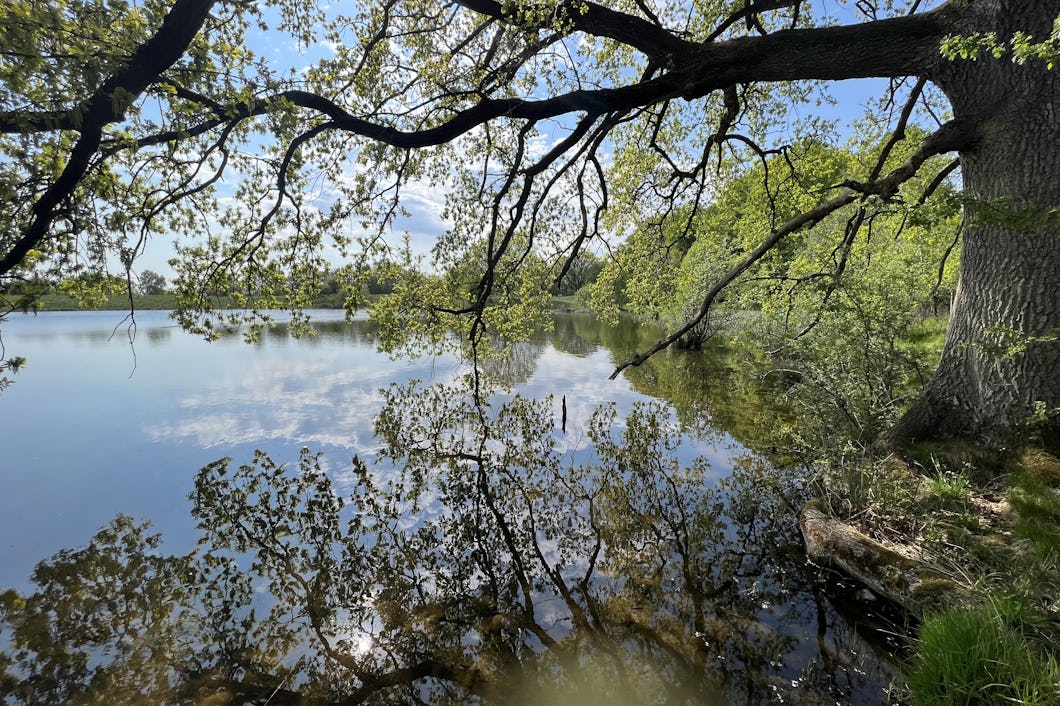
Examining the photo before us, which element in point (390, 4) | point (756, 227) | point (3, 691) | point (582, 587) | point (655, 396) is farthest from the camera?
point (756, 227)

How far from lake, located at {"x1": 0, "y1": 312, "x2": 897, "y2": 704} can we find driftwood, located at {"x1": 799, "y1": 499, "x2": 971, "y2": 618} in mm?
330

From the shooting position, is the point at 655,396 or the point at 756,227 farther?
the point at 756,227

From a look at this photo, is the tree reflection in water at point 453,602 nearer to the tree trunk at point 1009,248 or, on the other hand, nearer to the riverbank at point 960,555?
the riverbank at point 960,555

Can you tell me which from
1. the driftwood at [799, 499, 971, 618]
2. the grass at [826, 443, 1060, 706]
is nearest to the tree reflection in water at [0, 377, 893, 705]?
the driftwood at [799, 499, 971, 618]

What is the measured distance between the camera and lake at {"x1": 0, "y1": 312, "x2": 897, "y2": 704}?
3.53 meters

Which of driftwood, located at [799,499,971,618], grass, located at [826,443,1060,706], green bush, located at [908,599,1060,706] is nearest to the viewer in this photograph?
green bush, located at [908,599,1060,706]

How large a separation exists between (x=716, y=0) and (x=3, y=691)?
454 inches

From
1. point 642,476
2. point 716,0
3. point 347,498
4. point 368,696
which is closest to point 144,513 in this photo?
point 347,498

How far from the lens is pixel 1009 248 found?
4160 millimetres

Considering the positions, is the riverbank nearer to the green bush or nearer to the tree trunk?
the green bush

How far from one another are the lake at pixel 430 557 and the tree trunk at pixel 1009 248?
95.4 inches

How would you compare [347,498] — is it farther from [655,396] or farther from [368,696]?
[655,396]

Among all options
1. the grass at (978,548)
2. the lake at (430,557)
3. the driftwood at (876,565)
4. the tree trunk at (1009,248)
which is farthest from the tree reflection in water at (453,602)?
the tree trunk at (1009,248)

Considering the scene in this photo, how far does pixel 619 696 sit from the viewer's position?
10.7ft
